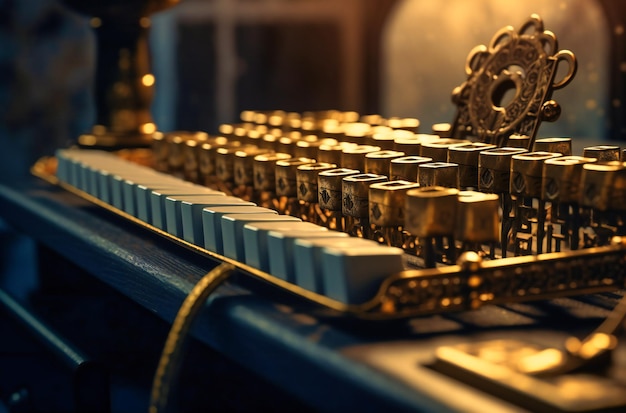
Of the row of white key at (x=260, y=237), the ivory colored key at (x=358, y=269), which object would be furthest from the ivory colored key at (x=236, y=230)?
the ivory colored key at (x=358, y=269)

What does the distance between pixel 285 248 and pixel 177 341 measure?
6.0 inches

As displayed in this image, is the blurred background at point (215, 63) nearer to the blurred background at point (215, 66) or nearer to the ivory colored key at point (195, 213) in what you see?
the blurred background at point (215, 66)

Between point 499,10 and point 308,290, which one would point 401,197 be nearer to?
point 308,290

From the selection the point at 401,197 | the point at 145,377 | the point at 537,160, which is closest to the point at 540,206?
the point at 537,160

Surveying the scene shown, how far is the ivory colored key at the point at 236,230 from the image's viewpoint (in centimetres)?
125

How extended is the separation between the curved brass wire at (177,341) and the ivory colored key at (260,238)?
0.03 m

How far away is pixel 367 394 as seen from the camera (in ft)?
2.91

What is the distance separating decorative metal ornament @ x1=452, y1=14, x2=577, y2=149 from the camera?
4.81 feet

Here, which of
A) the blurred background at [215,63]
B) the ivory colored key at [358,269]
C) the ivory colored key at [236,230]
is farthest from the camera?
the blurred background at [215,63]

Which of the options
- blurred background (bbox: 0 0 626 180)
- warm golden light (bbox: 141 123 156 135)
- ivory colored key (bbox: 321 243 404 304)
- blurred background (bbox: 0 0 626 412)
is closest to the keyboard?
ivory colored key (bbox: 321 243 404 304)

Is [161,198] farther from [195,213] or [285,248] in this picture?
[285,248]

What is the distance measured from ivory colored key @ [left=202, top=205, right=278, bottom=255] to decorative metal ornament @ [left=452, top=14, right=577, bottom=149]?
405mm

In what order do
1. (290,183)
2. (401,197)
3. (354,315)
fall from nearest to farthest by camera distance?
Result: (354,315) → (401,197) → (290,183)

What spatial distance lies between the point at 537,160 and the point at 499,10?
1208 millimetres
